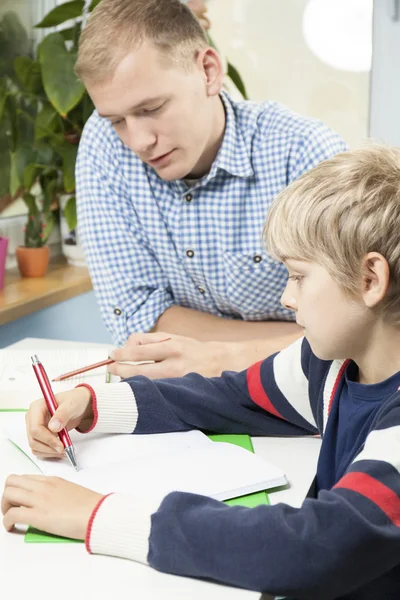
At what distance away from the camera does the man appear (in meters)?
1.53

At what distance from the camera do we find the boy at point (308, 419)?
73 cm

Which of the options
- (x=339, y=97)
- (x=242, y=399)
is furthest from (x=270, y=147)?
(x=339, y=97)

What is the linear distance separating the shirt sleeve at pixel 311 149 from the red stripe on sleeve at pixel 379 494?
3.12ft

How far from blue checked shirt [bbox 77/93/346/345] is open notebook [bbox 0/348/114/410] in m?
0.27

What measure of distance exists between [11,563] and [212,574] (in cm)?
20

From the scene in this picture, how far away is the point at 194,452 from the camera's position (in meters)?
1.01

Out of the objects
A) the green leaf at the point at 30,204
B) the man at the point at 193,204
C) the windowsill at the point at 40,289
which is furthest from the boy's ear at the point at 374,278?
the green leaf at the point at 30,204

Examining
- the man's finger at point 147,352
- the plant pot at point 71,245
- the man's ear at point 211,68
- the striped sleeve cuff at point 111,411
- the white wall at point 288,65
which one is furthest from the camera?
the white wall at point 288,65

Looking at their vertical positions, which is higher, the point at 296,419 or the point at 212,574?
the point at 212,574

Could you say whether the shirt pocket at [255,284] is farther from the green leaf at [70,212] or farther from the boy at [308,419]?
the green leaf at [70,212]

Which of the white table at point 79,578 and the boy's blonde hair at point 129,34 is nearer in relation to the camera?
the white table at point 79,578

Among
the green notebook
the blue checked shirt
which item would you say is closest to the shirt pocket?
the blue checked shirt

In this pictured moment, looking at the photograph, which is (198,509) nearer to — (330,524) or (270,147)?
(330,524)

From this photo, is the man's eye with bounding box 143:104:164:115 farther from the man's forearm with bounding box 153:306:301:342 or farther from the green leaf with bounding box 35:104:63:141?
the green leaf with bounding box 35:104:63:141
